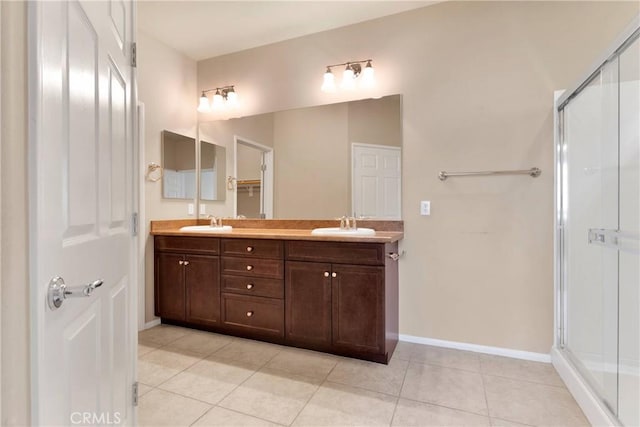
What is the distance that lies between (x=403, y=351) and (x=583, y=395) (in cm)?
104

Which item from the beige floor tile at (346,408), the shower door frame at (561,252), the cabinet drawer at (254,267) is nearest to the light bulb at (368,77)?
the shower door frame at (561,252)

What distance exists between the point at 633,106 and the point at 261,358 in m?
2.62

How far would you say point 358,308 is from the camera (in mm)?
2109

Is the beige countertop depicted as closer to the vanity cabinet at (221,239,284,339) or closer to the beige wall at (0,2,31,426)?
the vanity cabinet at (221,239,284,339)

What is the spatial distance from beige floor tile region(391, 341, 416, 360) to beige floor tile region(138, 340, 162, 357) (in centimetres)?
182

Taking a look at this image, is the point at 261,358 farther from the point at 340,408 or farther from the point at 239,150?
the point at 239,150

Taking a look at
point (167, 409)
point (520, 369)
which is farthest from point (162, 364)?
point (520, 369)

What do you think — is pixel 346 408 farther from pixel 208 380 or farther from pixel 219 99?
pixel 219 99

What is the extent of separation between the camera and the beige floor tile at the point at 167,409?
154 cm

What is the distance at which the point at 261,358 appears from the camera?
221 cm

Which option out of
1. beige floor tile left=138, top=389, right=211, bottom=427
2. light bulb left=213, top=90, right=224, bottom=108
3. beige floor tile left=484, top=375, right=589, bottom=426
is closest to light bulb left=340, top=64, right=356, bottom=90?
light bulb left=213, top=90, right=224, bottom=108

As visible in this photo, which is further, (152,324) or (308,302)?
(152,324)

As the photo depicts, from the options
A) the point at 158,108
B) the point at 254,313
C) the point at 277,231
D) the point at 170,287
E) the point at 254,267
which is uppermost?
the point at 158,108


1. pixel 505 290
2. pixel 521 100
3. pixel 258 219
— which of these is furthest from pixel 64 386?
pixel 521 100
